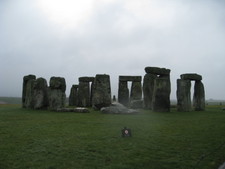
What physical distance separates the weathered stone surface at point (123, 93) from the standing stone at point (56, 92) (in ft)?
26.6

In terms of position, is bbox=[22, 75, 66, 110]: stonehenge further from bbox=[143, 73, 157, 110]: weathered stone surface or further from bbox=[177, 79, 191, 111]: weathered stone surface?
bbox=[177, 79, 191, 111]: weathered stone surface

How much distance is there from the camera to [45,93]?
53.8ft

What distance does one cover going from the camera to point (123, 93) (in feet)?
74.1

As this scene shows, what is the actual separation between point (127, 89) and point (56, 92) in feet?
29.6

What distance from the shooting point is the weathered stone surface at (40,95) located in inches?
631

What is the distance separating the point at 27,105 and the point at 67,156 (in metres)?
13.7

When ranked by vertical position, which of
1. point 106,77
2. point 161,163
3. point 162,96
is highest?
point 106,77

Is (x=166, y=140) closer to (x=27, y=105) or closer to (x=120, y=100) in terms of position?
(x=27, y=105)

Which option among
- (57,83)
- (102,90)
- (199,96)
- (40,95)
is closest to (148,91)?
(102,90)

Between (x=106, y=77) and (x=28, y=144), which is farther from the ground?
(x=106, y=77)

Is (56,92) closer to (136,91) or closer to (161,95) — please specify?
(161,95)

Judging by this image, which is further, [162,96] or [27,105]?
[27,105]

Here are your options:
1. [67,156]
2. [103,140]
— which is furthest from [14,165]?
[103,140]

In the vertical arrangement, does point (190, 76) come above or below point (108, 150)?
above
